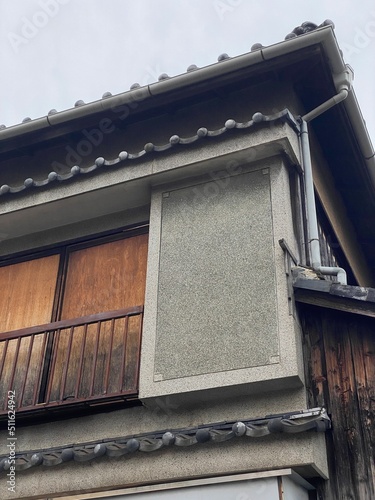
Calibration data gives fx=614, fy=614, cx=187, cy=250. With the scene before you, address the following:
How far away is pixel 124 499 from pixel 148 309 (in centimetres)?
184

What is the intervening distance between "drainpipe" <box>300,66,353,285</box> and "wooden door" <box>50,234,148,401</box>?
192 centimetres

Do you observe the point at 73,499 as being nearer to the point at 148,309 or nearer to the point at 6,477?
the point at 6,477

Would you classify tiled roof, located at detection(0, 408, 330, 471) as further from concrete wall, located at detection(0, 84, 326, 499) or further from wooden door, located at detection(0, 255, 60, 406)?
wooden door, located at detection(0, 255, 60, 406)

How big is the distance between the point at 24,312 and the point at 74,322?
46.0 inches

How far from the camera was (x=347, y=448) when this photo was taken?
5238mm

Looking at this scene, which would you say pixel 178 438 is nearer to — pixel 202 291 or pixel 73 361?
pixel 202 291

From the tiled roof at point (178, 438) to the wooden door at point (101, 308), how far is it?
2.07 ft

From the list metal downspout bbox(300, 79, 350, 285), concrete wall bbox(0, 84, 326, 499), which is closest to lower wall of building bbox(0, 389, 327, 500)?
concrete wall bbox(0, 84, 326, 499)

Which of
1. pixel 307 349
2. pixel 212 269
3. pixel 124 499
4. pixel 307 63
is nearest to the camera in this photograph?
pixel 124 499

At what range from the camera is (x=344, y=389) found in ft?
18.1

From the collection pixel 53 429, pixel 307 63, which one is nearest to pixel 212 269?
pixel 53 429

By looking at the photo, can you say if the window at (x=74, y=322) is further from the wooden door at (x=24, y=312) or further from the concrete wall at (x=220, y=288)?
the concrete wall at (x=220, y=288)

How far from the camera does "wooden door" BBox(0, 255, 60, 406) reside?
6680 mm

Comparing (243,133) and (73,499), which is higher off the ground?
(243,133)
